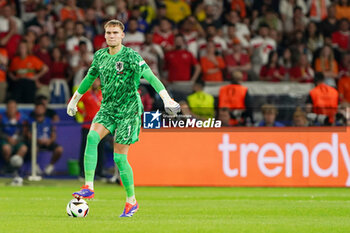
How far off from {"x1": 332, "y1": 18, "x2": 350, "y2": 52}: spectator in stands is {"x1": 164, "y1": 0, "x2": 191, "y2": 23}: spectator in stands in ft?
13.0

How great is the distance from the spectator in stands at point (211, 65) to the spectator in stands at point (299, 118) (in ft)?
14.2

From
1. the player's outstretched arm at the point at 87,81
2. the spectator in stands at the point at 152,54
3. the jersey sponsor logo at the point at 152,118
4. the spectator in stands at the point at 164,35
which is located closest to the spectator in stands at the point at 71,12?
the spectator in stands at the point at 164,35

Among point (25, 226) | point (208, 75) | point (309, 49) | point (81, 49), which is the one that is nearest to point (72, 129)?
point (81, 49)

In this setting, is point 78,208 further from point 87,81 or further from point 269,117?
point 269,117

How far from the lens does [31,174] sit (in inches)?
737

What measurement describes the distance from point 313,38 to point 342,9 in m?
1.50

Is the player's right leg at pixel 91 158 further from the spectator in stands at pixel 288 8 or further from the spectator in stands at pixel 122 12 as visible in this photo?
the spectator in stands at pixel 288 8

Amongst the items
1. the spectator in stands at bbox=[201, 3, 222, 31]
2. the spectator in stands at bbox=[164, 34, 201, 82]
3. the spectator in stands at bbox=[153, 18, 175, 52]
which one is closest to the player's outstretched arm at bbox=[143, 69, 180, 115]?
the spectator in stands at bbox=[164, 34, 201, 82]

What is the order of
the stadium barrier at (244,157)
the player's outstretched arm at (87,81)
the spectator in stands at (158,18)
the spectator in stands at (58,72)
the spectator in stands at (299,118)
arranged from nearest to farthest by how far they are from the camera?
the player's outstretched arm at (87,81)
the stadium barrier at (244,157)
the spectator in stands at (299,118)
the spectator in stands at (58,72)
the spectator in stands at (158,18)

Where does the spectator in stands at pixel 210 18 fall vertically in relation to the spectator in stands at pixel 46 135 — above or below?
above

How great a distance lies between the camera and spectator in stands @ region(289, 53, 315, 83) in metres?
22.0

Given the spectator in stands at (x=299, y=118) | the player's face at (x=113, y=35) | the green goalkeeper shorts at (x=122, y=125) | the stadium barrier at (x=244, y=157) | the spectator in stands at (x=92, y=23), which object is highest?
the spectator in stands at (x=92, y=23)

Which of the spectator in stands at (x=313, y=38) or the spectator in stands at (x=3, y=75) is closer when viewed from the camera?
the spectator in stands at (x=3, y=75)

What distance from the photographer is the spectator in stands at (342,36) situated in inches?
921
